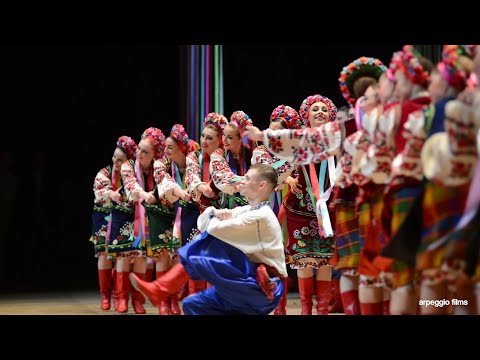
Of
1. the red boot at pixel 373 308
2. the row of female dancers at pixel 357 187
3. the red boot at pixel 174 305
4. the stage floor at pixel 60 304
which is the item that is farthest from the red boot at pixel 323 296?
the red boot at pixel 373 308

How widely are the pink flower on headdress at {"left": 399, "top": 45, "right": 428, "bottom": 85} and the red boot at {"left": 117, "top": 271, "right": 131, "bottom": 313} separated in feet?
11.8

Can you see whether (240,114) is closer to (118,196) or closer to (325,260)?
(325,260)

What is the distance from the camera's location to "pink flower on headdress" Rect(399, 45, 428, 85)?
3518mm

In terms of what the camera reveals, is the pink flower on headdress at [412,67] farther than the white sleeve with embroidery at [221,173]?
No

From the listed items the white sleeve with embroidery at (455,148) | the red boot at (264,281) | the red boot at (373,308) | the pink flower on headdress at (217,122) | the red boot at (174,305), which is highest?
the pink flower on headdress at (217,122)

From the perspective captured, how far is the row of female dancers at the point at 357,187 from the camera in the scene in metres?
3.28

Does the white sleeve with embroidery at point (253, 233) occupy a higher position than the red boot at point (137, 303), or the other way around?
the white sleeve with embroidery at point (253, 233)

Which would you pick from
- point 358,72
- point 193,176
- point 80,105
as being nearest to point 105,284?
point 80,105

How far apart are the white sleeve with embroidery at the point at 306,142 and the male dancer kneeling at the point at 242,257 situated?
1.18 feet

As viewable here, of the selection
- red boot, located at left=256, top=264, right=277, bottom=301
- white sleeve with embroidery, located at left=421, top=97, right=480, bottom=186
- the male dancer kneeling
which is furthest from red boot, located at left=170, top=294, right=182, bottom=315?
white sleeve with embroidery, located at left=421, top=97, right=480, bottom=186

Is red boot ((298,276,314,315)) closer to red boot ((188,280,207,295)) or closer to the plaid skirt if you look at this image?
red boot ((188,280,207,295))

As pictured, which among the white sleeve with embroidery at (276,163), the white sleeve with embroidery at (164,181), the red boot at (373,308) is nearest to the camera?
the red boot at (373,308)

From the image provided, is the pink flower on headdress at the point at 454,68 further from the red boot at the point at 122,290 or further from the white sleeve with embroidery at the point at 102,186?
the white sleeve with embroidery at the point at 102,186
